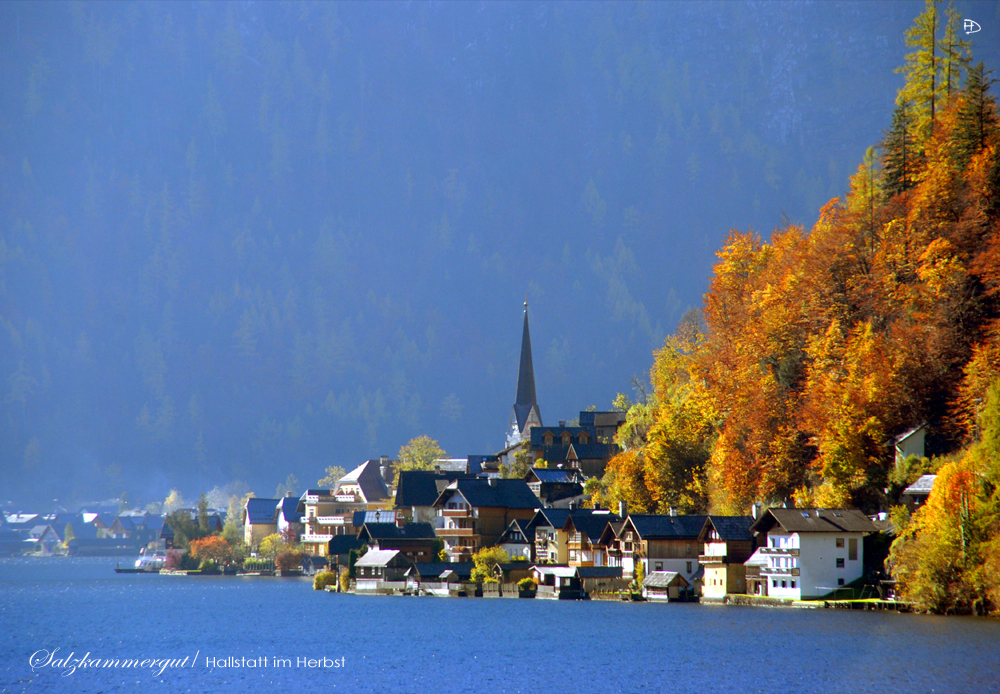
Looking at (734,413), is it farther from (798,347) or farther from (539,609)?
(539,609)

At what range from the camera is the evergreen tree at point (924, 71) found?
7612cm

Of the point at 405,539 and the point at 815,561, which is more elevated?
the point at 815,561

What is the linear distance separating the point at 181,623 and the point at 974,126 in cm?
6178

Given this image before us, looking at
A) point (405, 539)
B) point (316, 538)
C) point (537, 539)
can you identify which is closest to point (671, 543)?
point (537, 539)

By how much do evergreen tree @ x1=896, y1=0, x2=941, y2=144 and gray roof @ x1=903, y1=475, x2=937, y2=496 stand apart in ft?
96.4

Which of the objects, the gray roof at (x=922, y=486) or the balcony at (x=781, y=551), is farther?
the balcony at (x=781, y=551)

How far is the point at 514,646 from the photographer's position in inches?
1982

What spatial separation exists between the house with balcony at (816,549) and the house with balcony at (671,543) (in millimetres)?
9736

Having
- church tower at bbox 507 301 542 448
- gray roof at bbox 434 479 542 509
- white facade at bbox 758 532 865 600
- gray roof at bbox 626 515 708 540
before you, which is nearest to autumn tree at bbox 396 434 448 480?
gray roof at bbox 434 479 542 509

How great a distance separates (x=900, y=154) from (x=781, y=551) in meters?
33.1

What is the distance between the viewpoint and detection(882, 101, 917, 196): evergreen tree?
7562cm

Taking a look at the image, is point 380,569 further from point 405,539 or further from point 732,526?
point 732,526

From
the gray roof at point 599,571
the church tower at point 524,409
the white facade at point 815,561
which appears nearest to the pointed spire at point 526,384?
the church tower at point 524,409

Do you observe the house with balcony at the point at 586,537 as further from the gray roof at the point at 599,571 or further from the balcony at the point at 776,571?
the balcony at the point at 776,571
